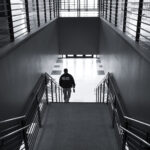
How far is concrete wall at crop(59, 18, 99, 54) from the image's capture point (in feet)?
25.5

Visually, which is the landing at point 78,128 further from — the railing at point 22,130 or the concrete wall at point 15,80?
the concrete wall at point 15,80

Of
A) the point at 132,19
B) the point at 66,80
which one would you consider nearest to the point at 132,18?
the point at 132,19

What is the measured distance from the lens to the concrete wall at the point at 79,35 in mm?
7781

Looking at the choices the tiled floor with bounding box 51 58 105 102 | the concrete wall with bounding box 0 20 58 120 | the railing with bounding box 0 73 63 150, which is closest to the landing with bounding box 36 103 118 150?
the railing with bounding box 0 73 63 150

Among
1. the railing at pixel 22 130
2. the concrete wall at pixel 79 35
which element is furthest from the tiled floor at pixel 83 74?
the railing at pixel 22 130

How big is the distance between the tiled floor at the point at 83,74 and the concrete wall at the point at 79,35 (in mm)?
861

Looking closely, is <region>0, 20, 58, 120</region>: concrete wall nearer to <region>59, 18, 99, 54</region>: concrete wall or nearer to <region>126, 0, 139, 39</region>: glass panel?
<region>126, 0, 139, 39</region>: glass panel

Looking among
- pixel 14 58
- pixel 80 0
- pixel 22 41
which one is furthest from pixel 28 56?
pixel 80 0

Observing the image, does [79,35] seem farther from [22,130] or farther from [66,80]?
[22,130]

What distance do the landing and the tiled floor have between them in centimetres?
224

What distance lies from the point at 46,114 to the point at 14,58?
1.67 metres

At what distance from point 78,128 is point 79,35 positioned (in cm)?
520

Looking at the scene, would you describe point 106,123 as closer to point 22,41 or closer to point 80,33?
point 22,41

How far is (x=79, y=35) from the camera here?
7.98 m
